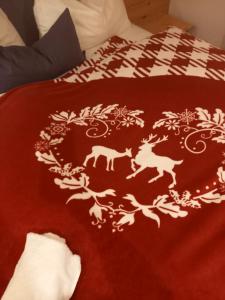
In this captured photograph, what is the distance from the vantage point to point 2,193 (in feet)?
3.59

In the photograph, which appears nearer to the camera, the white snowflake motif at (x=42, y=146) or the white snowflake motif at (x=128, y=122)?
the white snowflake motif at (x=42, y=146)

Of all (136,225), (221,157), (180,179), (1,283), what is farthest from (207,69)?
(1,283)

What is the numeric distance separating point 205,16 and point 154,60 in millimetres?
1293

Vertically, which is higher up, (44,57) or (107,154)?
(44,57)

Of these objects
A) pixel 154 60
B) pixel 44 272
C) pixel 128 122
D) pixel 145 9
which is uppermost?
pixel 145 9

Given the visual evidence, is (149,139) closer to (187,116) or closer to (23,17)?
(187,116)

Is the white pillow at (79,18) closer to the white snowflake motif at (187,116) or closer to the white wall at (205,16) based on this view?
the white snowflake motif at (187,116)

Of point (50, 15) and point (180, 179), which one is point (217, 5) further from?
point (180, 179)

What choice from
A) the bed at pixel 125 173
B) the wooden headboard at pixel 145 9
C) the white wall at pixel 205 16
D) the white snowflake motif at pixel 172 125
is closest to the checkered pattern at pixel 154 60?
the bed at pixel 125 173

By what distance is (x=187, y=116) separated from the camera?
140 cm

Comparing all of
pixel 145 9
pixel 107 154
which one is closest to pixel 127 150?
pixel 107 154

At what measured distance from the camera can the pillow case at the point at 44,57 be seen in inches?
57.6

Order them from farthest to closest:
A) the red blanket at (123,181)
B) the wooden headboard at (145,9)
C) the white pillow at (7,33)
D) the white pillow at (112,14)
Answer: the wooden headboard at (145,9), the white pillow at (112,14), the white pillow at (7,33), the red blanket at (123,181)

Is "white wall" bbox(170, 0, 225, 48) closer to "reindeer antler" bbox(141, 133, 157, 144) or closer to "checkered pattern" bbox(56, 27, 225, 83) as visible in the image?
"checkered pattern" bbox(56, 27, 225, 83)
